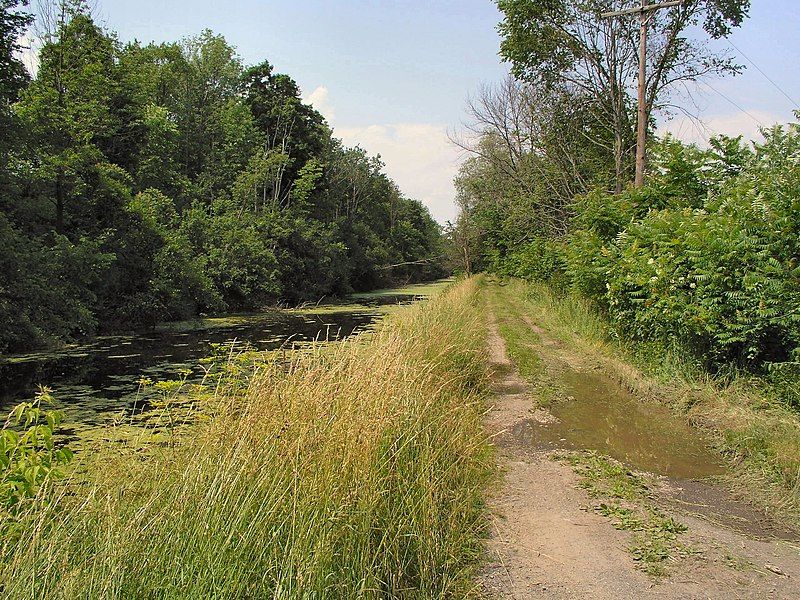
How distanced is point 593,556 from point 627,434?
339cm

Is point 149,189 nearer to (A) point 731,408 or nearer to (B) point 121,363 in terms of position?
(B) point 121,363

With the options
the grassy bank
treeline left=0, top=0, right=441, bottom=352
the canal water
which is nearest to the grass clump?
the grassy bank

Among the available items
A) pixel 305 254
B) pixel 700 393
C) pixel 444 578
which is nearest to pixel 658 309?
pixel 700 393

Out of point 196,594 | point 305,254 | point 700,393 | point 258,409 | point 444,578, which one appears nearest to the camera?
point 196,594

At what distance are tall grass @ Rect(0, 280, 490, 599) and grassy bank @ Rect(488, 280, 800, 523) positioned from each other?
103 inches

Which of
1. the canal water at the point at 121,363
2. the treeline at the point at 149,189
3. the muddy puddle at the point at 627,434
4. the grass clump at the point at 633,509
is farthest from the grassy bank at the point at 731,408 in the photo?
the treeline at the point at 149,189

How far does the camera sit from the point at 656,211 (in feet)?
34.6

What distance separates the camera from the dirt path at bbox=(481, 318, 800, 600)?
3572mm

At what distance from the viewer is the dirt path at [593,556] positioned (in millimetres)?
3572

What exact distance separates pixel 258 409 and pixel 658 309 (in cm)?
706

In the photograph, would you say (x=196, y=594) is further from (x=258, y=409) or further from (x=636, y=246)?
(x=636, y=246)

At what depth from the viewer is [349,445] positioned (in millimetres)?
3611

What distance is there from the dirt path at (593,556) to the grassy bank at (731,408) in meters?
0.74

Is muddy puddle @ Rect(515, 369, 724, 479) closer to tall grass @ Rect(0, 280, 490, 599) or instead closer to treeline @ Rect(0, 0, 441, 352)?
tall grass @ Rect(0, 280, 490, 599)
